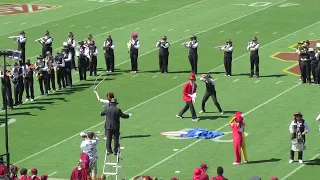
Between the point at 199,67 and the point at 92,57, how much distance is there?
4869 mm

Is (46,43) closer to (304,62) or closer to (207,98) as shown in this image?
(304,62)

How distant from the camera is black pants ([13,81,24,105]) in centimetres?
4381

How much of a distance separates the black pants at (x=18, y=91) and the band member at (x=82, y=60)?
407 cm

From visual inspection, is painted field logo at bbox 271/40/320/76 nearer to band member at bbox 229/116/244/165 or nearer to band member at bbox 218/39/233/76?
band member at bbox 218/39/233/76

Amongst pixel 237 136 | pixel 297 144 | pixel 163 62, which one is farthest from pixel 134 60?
pixel 297 144

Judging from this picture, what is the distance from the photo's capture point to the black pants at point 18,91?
144ft

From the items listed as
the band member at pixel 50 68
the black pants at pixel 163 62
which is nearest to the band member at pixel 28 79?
the band member at pixel 50 68

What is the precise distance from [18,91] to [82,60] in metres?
4.68

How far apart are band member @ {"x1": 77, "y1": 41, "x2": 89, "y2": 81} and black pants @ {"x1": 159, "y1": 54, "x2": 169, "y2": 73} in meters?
3.16

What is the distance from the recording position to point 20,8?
220 feet

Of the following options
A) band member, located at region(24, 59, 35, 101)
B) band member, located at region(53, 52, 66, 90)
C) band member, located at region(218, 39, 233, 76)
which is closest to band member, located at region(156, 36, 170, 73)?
band member, located at region(218, 39, 233, 76)

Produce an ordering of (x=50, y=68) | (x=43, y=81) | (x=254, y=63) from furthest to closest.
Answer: (x=254, y=63) < (x=43, y=81) < (x=50, y=68)

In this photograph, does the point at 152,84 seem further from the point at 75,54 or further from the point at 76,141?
the point at 76,141

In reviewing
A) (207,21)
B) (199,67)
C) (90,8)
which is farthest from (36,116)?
(90,8)
